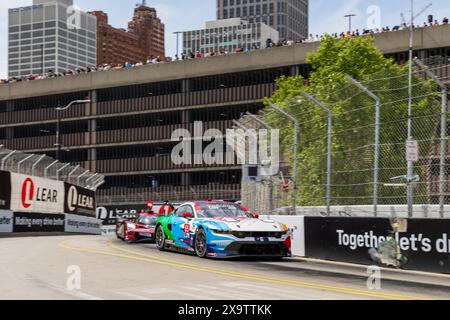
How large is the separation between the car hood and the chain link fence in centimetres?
199

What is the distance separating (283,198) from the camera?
802 inches

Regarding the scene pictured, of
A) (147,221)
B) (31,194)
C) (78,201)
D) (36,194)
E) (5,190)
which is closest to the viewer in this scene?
(147,221)

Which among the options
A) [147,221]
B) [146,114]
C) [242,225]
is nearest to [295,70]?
[146,114]

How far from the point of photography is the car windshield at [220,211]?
666 inches

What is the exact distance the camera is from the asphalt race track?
952 cm

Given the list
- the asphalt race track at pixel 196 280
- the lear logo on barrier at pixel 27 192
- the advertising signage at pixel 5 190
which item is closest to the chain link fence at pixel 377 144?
the asphalt race track at pixel 196 280

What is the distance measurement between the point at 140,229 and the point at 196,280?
12.7 meters

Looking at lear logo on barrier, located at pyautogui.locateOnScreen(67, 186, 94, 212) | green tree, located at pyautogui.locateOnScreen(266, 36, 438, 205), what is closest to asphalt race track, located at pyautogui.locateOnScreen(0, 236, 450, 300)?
green tree, located at pyautogui.locateOnScreen(266, 36, 438, 205)

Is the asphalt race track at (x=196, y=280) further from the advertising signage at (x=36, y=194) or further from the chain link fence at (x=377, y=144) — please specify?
the advertising signage at (x=36, y=194)

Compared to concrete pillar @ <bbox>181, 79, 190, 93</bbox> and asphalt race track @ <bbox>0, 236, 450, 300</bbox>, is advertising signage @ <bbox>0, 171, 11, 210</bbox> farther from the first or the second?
concrete pillar @ <bbox>181, 79, 190, 93</bbox>

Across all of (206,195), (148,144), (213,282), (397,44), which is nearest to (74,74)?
(148,144)

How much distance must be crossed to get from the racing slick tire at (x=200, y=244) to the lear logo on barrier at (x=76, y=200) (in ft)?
89.2

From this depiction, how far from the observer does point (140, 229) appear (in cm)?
2384

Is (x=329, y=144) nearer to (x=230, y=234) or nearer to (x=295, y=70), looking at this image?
(x=230, y=234)
